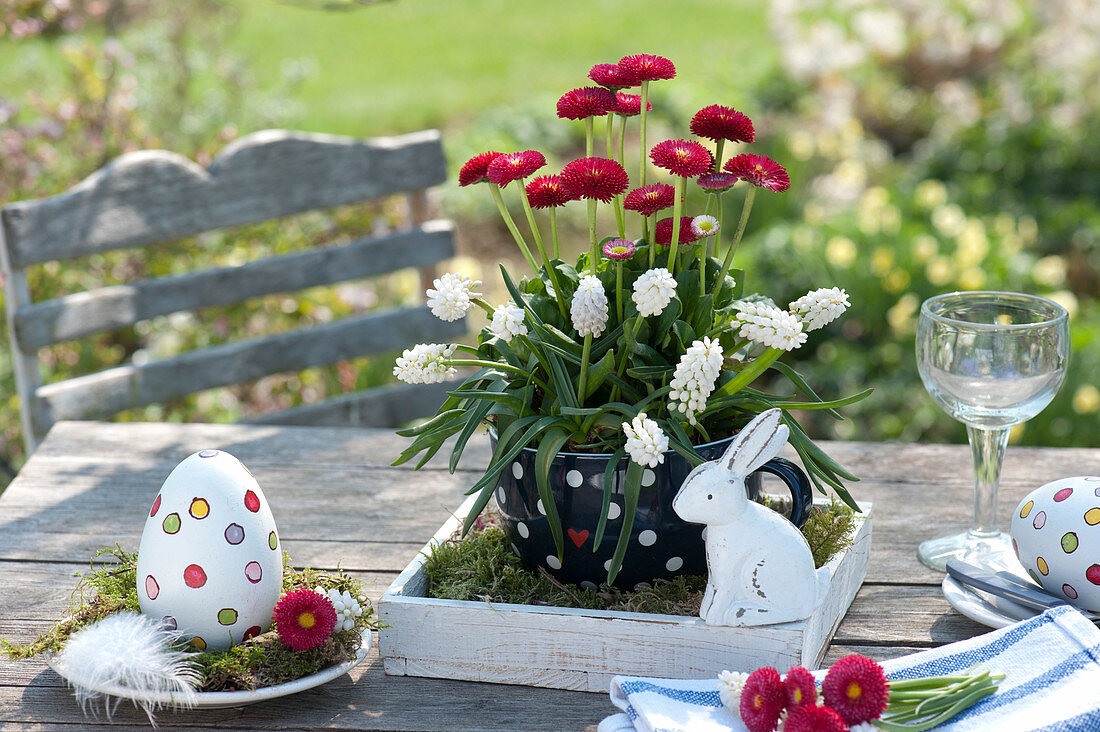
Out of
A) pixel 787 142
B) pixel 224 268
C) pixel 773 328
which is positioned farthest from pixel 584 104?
pixel 787 142

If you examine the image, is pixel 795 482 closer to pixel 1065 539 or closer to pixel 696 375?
pixel 696 375

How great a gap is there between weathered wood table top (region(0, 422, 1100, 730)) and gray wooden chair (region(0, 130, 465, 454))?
43 cm

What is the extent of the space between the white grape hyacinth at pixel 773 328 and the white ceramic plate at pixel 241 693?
0.45m

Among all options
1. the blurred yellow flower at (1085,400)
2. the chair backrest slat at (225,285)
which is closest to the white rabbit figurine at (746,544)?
the chair backrest slat at (225,285)

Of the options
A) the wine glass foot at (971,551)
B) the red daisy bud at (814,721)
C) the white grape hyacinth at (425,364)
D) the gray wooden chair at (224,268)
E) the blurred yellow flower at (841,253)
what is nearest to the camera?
the red daisy bud at (814,721)

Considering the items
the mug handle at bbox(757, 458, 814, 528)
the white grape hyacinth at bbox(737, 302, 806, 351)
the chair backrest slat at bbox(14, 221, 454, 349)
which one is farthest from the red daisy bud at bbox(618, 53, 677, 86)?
the chair backrest slat at bbox(14, 221, 454, 349)

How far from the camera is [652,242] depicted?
98cm

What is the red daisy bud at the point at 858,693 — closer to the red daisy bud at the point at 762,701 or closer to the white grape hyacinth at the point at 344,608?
the red daisy bud at the point at 762,701

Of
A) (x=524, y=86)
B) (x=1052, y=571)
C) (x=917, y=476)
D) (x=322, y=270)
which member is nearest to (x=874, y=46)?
(x=524, y=86)

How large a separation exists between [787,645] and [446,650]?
303 mm

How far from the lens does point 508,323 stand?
94cm

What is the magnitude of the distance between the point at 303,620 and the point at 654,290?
405 mm

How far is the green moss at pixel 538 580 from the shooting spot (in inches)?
38.4

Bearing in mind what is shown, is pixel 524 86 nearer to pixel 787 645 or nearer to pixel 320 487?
pixel 320 487
